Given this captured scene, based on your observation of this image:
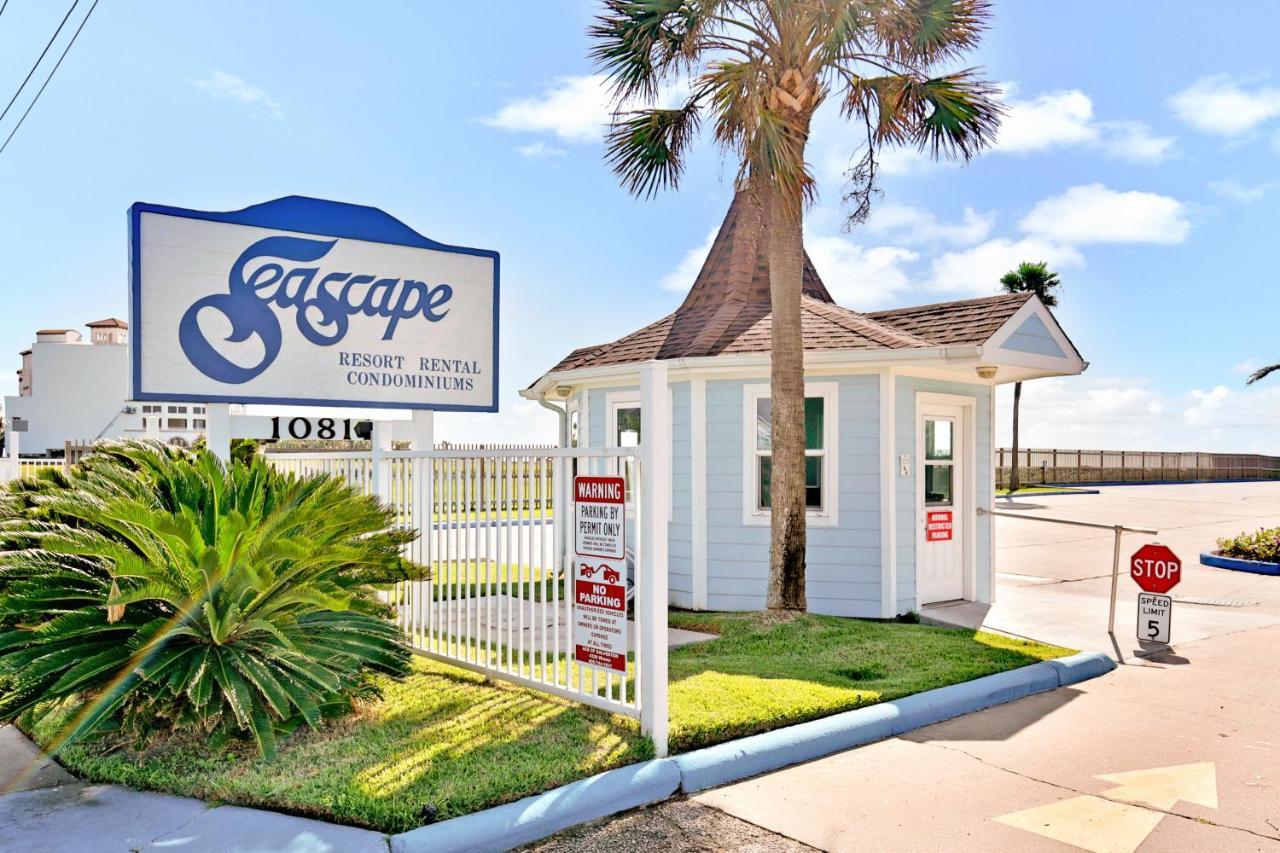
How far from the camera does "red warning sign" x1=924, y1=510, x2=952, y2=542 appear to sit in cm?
1062

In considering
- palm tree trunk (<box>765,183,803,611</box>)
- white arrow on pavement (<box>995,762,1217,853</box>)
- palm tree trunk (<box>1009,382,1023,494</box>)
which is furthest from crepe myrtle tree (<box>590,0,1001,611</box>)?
palm tree trunk (<box>1009,382,1023,494</box>)

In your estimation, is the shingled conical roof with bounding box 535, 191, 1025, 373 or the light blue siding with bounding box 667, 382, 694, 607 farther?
the light blue siding with bounding box 667, 382, 694, 607

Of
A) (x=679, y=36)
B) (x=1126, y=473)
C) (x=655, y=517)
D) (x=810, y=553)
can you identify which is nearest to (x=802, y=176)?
(x=679, y=36)

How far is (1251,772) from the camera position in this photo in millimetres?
5195

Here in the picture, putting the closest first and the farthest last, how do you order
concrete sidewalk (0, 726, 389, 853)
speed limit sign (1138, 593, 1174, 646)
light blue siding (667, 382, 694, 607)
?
concrete sidewalk (0, 726, 389, 853) < speed limit sign (1138, 593, 1174, 646) < light blue siding (667, 382, 694, 607)

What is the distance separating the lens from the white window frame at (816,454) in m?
10.1

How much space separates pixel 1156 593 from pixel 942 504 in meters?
2.67

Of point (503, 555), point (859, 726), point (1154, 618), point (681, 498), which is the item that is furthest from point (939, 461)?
point (503, 555)

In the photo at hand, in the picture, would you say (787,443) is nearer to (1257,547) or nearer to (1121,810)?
(1121,810)

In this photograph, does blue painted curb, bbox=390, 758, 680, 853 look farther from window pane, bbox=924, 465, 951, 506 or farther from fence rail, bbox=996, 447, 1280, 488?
fence rail, bbox=996, 447, 1280, 488

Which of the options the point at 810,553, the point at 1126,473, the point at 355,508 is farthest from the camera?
the point at 1126,473

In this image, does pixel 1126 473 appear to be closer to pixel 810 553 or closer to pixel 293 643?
pixel 810 553

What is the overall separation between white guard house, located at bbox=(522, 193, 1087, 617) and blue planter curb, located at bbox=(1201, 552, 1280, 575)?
6.49 metres

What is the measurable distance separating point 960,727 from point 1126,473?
46592mm
